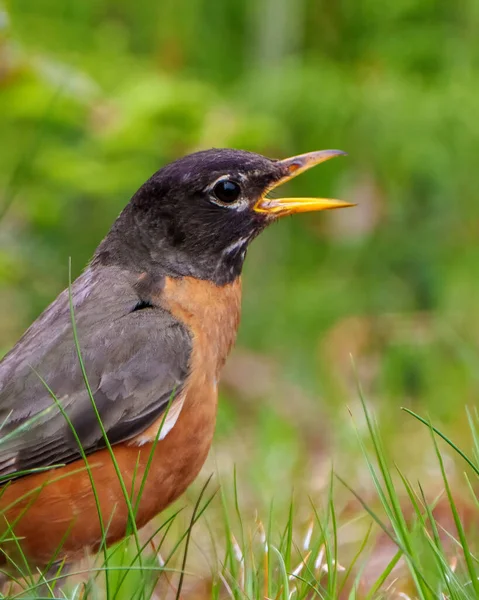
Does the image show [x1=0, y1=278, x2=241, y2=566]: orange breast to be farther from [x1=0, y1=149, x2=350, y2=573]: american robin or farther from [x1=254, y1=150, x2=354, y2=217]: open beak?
[x1=254, y1=150, x2=354, y2=217]: open beak

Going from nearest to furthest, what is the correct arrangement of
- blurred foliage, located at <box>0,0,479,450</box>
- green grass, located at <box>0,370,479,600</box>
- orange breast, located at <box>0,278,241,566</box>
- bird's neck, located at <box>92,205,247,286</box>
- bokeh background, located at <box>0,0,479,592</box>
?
green grass, located at <box>0,370,479,600</box>, orange breast, located at <box>0,278,241,566</box>, bird's neck, located at <box>92,205,247,286</box>, bokeh background, located at <box>0,0,479,592</box>, blurred foliage, located at <box>0,0,479,450</box>

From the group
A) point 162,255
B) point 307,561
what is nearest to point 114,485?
point 307,561

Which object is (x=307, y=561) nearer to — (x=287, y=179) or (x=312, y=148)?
(x=287, y=179)

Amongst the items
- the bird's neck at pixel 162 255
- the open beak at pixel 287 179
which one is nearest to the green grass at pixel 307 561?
the bird's neck at pixel 162 255

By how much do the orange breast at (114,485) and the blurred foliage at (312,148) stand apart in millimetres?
2487

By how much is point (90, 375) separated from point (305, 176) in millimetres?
4491

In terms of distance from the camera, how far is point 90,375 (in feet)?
10.5

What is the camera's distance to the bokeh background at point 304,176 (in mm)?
5770

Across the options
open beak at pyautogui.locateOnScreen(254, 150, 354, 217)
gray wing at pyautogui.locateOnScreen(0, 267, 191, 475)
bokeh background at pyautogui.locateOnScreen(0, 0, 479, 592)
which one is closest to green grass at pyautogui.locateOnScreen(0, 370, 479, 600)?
gray wing at pyautogui.locateOnScreen(0, 267, 191, 475)

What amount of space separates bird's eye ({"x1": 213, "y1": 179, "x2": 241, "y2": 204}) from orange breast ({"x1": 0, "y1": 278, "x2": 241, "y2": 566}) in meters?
0.53

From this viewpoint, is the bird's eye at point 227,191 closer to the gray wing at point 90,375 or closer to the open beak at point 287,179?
the open beak at point 287,179

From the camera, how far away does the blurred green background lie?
229 inches

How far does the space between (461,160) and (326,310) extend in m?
1.38

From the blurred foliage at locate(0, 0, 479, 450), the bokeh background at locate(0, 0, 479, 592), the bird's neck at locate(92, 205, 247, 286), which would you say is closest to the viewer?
the bird's neck at locate(92, 205, 247, 286)
